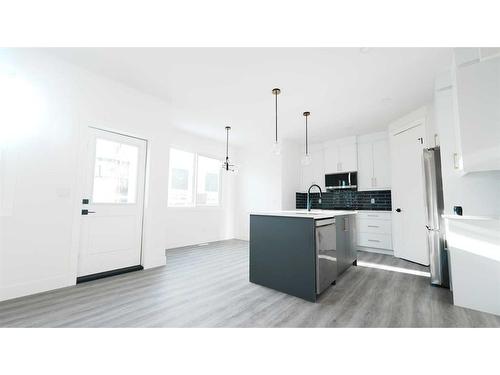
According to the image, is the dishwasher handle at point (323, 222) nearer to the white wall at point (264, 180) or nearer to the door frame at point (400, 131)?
the door frame at point (400, 131)

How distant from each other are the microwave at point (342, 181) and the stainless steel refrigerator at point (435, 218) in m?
2.25

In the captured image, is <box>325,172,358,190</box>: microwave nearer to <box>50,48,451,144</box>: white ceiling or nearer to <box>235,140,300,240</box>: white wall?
<box>235,140,300,240</box>: white wall

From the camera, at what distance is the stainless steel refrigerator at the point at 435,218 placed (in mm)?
2689

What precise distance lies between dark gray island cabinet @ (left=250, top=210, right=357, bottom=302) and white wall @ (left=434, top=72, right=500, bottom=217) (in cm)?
144

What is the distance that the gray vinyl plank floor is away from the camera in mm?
1772

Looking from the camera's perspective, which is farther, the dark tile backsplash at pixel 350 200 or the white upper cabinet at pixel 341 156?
the white upper cabinet at pixel 341 156

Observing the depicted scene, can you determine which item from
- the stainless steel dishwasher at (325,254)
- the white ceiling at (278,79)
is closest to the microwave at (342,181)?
the white ceiling at (278,79)

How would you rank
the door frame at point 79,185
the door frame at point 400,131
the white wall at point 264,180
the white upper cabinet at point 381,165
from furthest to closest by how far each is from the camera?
the white wall at point 264,180 < the white upper cabinet at point 381,165 < the door frame at point 400,131 < the door frame at point 79,185

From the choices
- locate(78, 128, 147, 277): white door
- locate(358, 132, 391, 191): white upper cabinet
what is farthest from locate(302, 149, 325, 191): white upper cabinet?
locate(78, 128, 147, 277): white door

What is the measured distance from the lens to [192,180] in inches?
217

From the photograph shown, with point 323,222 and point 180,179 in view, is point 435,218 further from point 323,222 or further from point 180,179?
point 180,179

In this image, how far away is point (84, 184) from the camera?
284cm

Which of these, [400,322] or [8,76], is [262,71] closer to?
[8,76]
